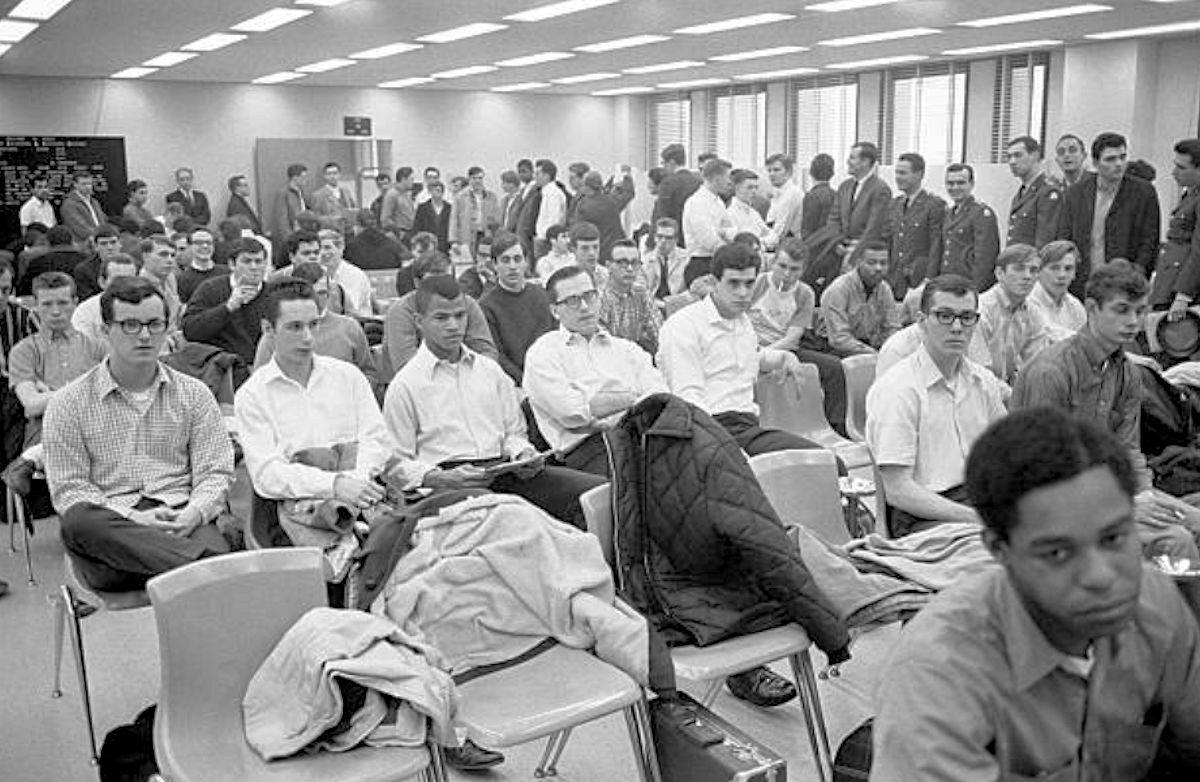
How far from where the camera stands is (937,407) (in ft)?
11.0

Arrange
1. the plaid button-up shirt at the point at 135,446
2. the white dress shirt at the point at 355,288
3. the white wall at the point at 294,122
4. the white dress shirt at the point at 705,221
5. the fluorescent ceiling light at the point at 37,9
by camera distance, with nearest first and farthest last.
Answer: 1. the plaid button-up shirt at the point at 135,446
2. the white dress shirt at the point at 355,288
3. the white dress shirt at the point at 705,221
4. the fluorescent ceiling light at the point at 37,9
5. the white wall at the point at 294,122

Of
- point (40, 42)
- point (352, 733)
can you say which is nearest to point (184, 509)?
point (352, 733)

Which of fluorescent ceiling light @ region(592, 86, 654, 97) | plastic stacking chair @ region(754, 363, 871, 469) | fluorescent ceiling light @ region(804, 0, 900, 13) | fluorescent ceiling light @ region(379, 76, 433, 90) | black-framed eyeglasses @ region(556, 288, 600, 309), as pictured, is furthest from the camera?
fluorescent ceiling light @ region(592, 86, 654, 97)

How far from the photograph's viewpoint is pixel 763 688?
11.0ft

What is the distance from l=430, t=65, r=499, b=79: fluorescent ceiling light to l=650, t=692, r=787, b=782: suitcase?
12.8 m

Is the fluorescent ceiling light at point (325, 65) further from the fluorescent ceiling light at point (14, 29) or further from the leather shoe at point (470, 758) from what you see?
the leather shoe at point (470, 758)

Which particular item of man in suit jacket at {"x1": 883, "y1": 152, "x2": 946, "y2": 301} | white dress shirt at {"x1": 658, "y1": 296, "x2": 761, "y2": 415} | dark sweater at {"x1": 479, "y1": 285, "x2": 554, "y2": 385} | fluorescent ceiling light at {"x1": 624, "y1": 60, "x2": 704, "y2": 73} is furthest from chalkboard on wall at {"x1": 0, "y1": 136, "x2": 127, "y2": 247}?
white dress shirt at {"x1": 658, "y1": 296, "x2": 761, "y2": 415}

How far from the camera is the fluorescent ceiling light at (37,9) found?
8.59m

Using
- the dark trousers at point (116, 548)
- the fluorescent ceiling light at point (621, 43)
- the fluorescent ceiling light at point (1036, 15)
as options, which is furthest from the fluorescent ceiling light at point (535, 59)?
the dark trousers at point (116, 548)

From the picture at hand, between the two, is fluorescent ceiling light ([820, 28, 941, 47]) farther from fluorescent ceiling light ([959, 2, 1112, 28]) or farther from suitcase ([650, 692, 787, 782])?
suitcase ([650, 692, 787, 782])

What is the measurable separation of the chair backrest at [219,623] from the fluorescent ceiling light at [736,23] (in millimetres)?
8409

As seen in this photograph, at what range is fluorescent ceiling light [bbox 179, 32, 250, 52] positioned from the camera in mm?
10938

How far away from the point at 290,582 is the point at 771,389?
9.60 ft

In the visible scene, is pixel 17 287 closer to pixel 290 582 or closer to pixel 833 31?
pixel 290 582
